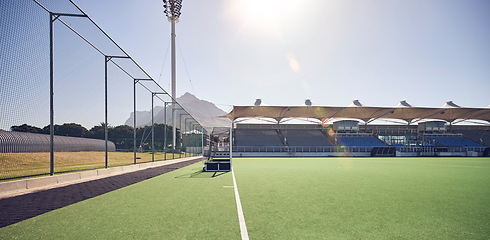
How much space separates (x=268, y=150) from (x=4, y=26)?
120 feet

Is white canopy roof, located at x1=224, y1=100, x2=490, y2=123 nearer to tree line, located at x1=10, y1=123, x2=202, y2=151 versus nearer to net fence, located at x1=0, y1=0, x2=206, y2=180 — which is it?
tree line, located at x1=10, y1=123, x2=202, y2=151

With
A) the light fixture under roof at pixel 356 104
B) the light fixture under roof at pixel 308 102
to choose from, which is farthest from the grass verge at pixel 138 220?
the light fixture under roof at pixel 356 104

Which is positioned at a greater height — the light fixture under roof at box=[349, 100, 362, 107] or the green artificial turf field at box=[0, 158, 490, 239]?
the light fixture under roof at box=[349, 100, 362, 107]

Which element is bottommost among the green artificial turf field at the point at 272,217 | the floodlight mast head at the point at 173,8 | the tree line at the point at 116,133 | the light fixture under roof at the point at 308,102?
the green artificial turf field at the point at 272,217

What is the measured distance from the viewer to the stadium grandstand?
135 feet

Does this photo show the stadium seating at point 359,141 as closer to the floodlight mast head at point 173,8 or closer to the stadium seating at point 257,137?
the stadium seating at point 257,137

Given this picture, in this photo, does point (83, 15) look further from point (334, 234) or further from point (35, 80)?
point (334, 234)

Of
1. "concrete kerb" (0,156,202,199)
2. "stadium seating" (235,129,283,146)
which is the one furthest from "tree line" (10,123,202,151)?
"stadium seating" (235,129,283,146)

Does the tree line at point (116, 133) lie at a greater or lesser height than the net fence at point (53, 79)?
lesser

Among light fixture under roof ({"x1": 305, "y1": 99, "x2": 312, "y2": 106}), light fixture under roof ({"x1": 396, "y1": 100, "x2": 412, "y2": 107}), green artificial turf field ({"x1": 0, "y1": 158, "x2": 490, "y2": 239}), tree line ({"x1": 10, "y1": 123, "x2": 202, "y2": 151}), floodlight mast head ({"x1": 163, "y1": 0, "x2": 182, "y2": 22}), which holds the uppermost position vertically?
floodlight mast head ({"x1": 163, "y1": 0, "x2": 182, "y2": 22})

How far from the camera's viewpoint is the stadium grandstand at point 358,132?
135ft

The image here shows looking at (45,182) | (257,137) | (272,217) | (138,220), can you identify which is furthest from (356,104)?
(138,220)

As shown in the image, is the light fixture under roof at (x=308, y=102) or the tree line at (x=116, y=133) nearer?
the tree line at (x=116, y=133)

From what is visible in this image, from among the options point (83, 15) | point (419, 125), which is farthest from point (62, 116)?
point (419, 125)
